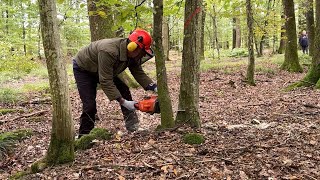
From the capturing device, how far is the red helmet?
438cm

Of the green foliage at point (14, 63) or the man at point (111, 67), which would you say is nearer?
the man at point (111, 67)

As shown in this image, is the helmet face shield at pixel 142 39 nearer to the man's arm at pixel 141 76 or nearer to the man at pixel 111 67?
the man at pixel 111 67

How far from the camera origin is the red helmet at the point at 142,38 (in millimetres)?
4382

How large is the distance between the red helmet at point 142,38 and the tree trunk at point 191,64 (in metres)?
0.50

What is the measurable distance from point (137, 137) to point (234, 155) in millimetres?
1427

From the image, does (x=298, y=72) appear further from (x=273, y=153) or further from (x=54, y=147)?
(x=54, y=147)

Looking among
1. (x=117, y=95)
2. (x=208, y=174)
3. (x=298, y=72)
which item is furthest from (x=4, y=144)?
(x=298, y=72)

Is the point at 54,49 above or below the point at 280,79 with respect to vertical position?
above

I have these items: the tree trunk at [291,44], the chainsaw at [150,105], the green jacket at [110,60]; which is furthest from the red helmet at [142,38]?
the tree trunk at [291,44]

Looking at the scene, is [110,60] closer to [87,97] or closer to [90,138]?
[87,97]

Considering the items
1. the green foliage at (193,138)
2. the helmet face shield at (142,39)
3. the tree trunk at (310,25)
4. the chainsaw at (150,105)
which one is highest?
the tree trunk at (310,25)

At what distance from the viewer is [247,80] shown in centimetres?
1042

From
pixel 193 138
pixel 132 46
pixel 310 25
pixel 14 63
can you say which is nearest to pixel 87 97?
pixel 132 46

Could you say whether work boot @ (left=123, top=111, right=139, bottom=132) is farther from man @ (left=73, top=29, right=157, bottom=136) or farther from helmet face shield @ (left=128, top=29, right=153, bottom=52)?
helmet face shield @ (left=128, top=29, right=153, bottom=52)
